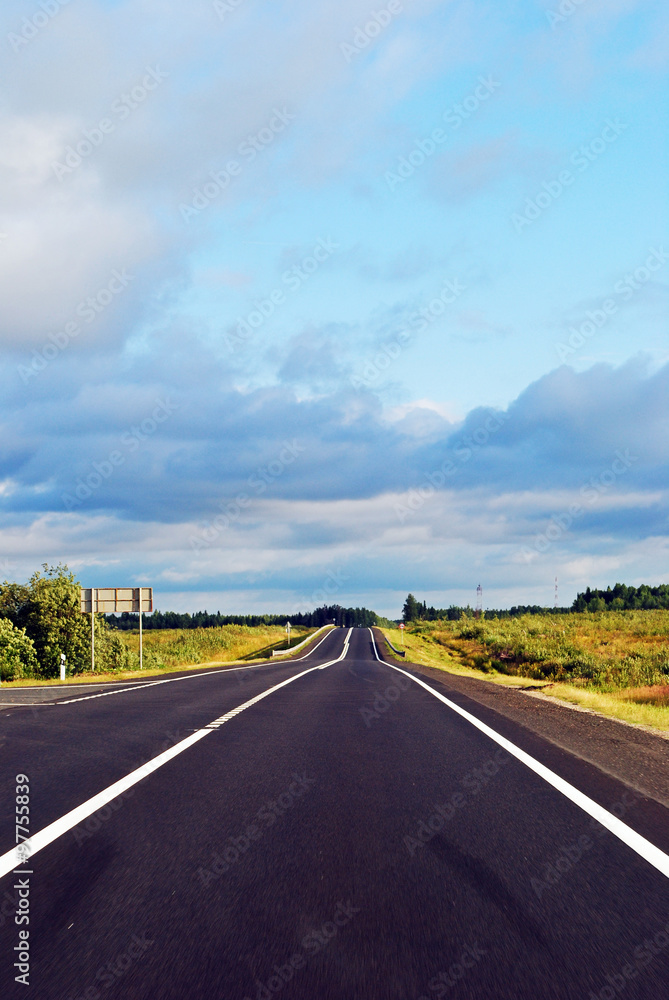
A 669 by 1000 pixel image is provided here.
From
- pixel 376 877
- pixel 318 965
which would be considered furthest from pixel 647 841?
pixel 318 965

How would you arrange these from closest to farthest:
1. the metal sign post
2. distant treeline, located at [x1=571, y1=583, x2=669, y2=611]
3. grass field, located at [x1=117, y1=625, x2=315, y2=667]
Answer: the metal sign post < grass field, located at [x1=117, y1=625, x2=315, y2=667] < distant treeline, located at [x1=571, y1=583, x2=669, y2=611]

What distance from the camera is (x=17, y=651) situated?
4744 cm

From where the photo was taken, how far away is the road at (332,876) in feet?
11.5

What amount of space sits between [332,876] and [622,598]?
152 m

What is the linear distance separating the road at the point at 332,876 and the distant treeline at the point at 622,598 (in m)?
127

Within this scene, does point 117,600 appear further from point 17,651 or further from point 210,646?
point 210,646

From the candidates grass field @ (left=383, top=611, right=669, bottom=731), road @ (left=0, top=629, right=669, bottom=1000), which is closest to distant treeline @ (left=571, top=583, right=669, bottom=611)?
grass field @ (left=383, top=611, right=669, bottom=731)

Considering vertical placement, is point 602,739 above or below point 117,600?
below

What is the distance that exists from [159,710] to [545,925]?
11.2 meters

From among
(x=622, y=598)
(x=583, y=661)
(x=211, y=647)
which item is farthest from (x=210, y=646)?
(x=622, y=598)

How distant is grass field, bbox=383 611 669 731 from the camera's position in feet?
59.6

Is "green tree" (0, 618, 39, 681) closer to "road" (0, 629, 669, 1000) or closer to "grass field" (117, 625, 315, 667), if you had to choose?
"grass field" (117, 625, 315, 667)

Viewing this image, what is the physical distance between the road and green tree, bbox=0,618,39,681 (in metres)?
38.3

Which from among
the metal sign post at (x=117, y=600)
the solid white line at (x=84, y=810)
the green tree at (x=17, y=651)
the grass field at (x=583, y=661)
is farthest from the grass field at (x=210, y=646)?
the solid white line at (x=84, y=810)
